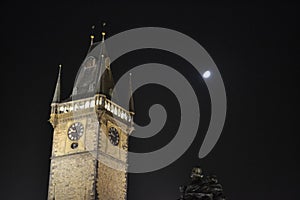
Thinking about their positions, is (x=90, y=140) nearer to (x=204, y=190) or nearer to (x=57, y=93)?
(x=57, y=93)

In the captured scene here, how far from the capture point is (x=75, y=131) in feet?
167

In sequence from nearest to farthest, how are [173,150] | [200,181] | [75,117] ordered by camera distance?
[200,181]
[173,150]
[75,117]

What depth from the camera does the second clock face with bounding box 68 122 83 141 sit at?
1992 inches

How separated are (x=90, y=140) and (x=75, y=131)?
1.78m

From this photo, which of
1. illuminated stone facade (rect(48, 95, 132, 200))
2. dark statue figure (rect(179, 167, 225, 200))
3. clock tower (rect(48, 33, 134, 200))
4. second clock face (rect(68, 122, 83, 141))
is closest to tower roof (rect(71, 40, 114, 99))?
clock tower (rect(48, 33, 134, 200))

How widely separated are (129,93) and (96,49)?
4770 millimetres

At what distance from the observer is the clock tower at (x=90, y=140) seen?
49000 mm

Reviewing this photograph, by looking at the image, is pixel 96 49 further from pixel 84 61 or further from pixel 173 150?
pixel 173 150

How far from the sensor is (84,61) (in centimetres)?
5572

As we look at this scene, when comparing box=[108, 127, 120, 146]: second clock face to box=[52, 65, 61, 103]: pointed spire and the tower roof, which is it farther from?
box=[52, 65, 61, 103]: pointed spire

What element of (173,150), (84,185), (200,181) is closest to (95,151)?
(84,185)

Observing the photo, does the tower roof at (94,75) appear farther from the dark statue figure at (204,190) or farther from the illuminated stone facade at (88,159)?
the dark statue figure at (204,190)

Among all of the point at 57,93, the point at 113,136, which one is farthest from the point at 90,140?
the point at 57,93

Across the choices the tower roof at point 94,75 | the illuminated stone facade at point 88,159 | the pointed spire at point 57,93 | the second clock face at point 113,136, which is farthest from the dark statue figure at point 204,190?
the pointed spire at point 57,93
